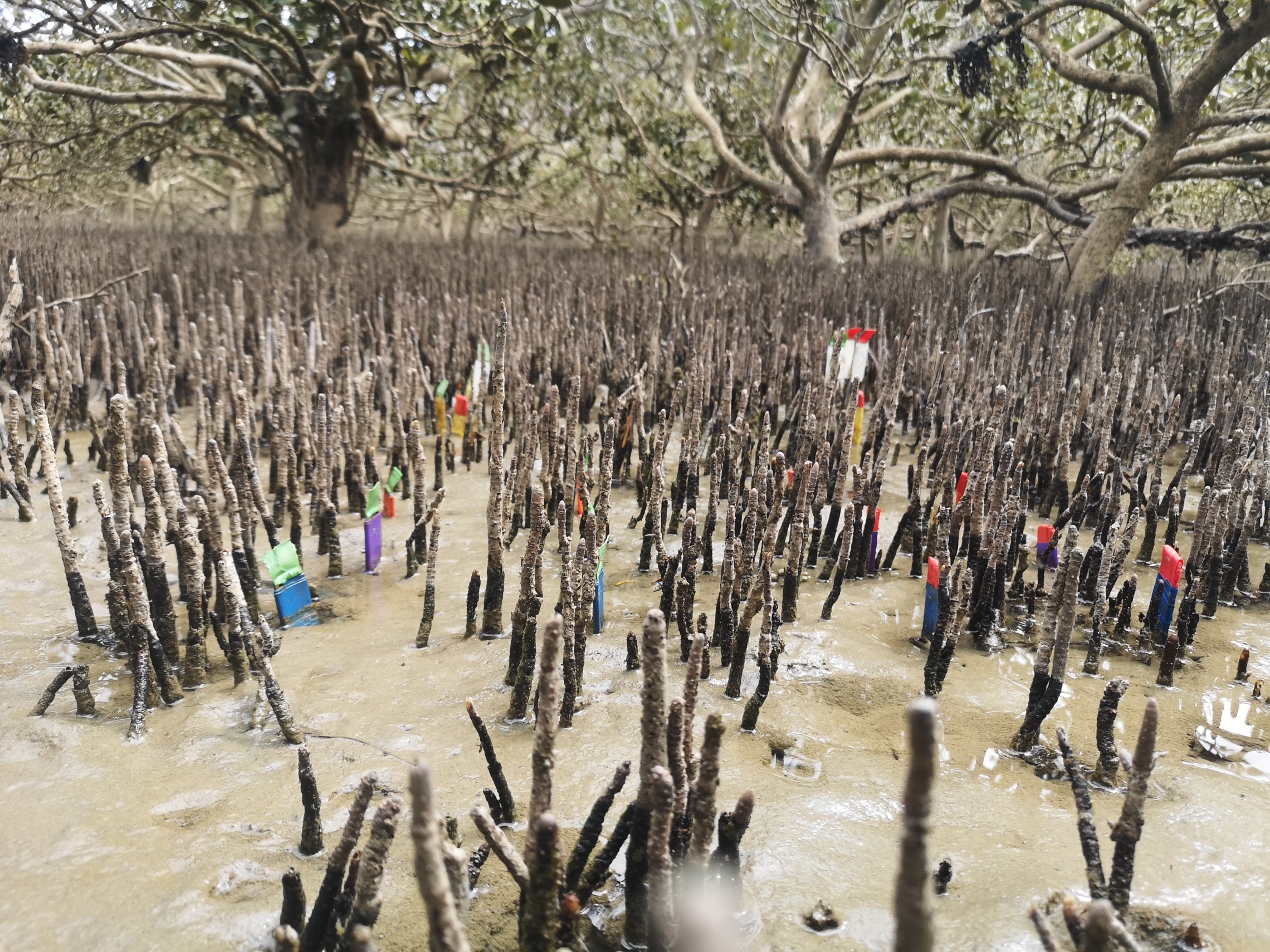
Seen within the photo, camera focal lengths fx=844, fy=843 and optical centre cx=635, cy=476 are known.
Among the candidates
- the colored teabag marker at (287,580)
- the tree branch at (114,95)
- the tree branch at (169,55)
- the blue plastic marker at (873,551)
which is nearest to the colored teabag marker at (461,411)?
the colored teabag marker at (287,580)

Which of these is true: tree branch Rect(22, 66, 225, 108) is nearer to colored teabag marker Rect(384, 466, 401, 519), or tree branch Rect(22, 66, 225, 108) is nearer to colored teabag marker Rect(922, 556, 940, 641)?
colored teabag marker Rect(384, 466, 401, 519)

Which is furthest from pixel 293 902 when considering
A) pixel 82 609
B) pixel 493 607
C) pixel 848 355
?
pixel 848 355

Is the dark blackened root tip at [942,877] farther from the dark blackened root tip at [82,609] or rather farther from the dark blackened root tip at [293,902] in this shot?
the dark blackened root tip at [82,609]

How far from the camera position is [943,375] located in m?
3.72

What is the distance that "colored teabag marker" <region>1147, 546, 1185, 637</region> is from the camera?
1920 mm

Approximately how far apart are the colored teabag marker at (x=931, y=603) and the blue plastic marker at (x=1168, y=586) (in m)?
0.51

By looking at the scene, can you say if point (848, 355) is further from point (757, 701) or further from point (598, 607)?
point (757, 701)

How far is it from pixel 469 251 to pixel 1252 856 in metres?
8.90

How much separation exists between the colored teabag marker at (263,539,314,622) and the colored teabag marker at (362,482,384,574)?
0.26m

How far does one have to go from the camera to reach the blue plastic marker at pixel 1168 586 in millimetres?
1917

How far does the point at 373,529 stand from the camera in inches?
92.7

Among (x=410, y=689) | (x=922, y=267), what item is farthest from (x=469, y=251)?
(x=410, y=689)

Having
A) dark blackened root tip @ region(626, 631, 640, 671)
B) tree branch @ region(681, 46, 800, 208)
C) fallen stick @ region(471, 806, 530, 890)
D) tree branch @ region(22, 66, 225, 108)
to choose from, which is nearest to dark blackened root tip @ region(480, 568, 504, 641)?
dark blackened root tip @ region(626, 631, 640, 671)

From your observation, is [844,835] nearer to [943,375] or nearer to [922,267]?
[943,375]
